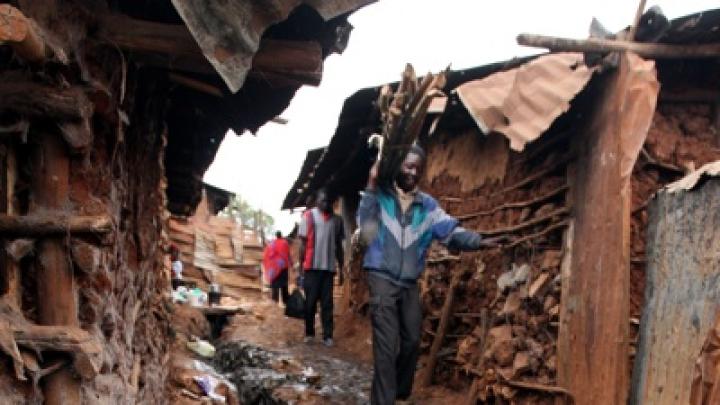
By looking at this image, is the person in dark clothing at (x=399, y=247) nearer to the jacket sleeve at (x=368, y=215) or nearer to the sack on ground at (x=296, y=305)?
the jacket sleeve at (x=368, y=215)

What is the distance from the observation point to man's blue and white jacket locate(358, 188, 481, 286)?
4.62 meters

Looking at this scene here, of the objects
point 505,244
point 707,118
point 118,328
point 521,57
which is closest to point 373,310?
point 505,244

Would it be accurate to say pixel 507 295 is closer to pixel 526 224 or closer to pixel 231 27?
pixel 526 224

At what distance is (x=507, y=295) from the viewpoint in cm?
507

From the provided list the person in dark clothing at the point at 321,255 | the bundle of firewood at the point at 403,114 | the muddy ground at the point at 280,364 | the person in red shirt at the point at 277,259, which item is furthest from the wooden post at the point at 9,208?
the person in red shirt at the point at 277,259

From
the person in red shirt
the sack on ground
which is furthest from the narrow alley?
the person in red shirt

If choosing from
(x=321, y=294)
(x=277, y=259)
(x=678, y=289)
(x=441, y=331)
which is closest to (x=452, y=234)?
(x=441, y=331)

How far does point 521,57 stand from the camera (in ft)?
16.5

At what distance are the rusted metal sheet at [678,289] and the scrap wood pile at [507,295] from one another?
96 centimetres

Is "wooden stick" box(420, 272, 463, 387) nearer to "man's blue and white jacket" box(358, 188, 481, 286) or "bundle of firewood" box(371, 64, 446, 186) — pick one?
"man's blue and white jacket" box(358, 188, 481, 286)

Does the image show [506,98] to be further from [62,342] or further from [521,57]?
[62,342]

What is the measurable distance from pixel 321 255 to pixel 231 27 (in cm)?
556

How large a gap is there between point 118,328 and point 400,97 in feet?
7.25

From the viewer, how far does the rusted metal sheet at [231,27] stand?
254cm
